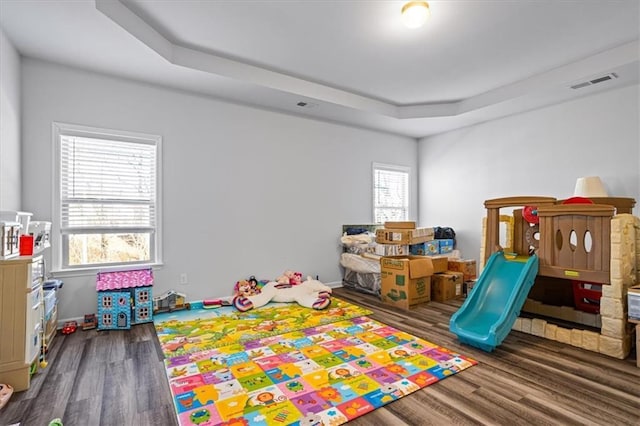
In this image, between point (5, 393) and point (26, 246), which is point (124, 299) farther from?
point (5, 393)

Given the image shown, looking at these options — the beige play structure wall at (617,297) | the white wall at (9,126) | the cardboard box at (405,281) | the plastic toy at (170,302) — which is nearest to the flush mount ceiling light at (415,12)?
the beige play structure wall at (617,297)

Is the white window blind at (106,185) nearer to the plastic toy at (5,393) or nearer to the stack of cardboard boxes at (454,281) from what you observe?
the plastic toy at (5,393)

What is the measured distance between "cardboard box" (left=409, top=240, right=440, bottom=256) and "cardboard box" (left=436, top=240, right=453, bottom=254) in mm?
220

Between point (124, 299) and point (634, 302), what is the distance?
442cm

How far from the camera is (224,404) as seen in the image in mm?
1907

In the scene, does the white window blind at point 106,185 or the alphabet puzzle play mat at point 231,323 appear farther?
the white window blind at point 106,185

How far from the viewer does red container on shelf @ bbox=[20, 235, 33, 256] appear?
7.66ft

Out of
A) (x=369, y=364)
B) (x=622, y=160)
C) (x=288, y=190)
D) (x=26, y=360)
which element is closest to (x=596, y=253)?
(x=622, y=160)

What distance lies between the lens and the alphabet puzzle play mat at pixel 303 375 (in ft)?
6.01

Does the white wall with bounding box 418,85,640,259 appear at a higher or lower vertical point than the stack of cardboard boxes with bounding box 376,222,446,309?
higher

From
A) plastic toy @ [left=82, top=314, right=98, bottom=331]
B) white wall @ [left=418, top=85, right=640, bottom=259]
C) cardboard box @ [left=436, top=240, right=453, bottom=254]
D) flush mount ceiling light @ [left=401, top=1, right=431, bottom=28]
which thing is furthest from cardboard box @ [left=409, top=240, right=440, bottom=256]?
plastic toy @ [left=82, top=314, right=98, bottom=331]

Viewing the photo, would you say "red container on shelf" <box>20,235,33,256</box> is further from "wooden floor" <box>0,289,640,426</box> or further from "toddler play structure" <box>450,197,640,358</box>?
"toddler play structure" <box>450,197,640,358</box>

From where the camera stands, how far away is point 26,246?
2.35 meters

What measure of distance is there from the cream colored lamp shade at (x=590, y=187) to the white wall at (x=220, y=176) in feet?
9.45
